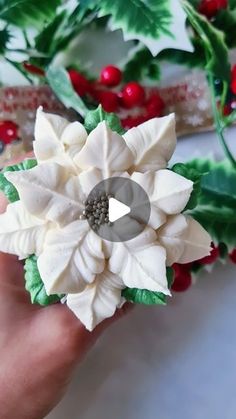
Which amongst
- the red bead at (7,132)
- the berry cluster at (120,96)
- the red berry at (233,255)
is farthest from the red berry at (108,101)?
the red berry at (233,255)

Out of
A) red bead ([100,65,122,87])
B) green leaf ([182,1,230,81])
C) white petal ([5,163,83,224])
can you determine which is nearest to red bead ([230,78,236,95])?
green leaf ([182,1,230,81])

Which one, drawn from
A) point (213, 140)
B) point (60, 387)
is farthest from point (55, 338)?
point (213, 140)

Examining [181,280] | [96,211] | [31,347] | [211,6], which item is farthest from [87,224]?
[211,6]

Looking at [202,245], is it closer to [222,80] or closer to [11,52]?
[222,80]

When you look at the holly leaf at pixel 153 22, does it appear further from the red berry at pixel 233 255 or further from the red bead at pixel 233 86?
the red berry at pixel 233 255

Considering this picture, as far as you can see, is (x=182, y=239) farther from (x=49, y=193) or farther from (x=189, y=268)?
(x=189, y=268)

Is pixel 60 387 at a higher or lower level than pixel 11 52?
lower
